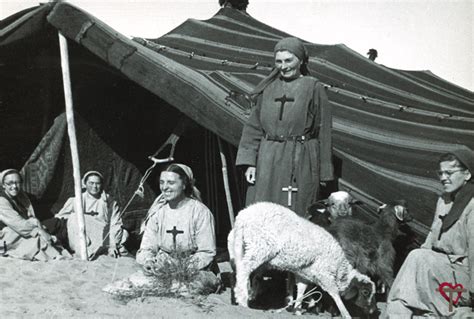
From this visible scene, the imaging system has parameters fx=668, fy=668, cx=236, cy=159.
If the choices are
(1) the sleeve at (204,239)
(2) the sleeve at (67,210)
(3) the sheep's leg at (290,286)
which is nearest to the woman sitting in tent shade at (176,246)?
(1) the sleeve at (204,239)

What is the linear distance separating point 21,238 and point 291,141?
109 inches

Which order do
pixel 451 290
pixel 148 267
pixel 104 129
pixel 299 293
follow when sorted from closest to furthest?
pixel 451 290 → pixel 299 293 → pixel 148 267 → pixel 104 129

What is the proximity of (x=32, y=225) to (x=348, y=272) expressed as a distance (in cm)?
312

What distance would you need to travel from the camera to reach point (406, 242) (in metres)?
5.82

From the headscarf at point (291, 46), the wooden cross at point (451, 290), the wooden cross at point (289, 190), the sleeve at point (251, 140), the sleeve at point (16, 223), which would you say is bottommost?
the wooden cross at point (451, 290)

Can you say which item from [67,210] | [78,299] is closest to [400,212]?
[78,299]

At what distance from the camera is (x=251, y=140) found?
5.76 meters

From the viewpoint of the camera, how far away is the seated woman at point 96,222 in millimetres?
6762

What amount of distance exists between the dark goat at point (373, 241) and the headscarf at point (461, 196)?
76 centimetres

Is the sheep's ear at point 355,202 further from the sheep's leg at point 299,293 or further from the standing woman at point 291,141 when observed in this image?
the sheep's leg at point 299,293

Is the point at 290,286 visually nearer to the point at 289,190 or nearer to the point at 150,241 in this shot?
the point at 289,190

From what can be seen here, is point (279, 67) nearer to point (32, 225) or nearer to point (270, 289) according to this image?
point (270, 289)

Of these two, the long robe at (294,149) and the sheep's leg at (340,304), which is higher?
the long robe at (294,149)

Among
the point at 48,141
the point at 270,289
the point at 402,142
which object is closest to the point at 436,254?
the point at 270,289
